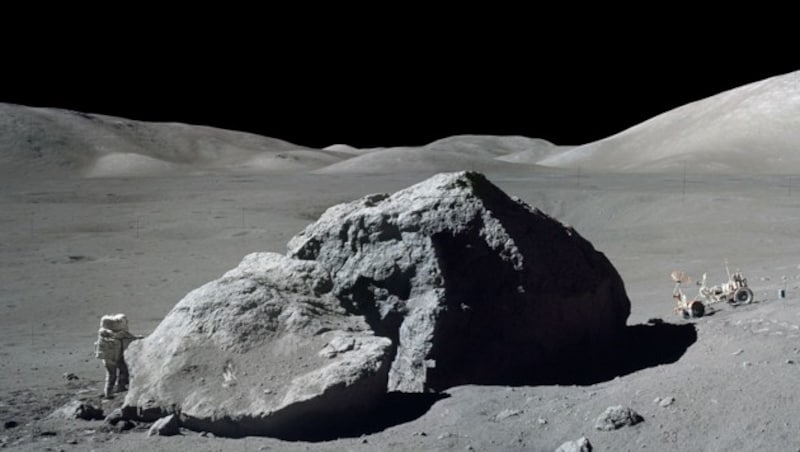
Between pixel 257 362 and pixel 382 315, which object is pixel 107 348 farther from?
A: pixel 382 315

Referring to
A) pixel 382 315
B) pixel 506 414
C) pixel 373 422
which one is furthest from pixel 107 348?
pixel 506 414

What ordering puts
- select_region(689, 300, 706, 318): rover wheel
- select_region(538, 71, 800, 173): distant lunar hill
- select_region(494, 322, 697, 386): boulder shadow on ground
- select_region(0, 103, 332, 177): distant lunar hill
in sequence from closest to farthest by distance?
select_region(494, 322, 697, 386): boulder shadow on ground → select_region(689, 300, 706, 318): rover wheel → select_region(538, 71, 800, 173): distant lunar hill → select_region(0, 103, 332, 177): distant lunar hill

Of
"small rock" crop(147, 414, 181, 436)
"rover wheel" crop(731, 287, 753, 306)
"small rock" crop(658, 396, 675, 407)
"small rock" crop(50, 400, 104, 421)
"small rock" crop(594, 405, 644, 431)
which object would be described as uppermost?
"rover wheel" crop(731, 287, 753, 306)

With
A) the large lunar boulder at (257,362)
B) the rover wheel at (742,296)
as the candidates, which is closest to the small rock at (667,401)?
the large lunar boulder at (257,362)

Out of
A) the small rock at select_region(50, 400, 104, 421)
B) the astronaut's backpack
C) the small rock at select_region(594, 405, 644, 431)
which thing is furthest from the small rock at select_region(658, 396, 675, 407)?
the astronaut's backpack

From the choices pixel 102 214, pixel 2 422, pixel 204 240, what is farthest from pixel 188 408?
pixel 102 214

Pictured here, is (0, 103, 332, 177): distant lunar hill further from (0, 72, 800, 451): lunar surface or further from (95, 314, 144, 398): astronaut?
(95, 314, 144, 398): astronaut

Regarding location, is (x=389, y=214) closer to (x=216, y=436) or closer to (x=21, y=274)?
(x=216, y=436)
